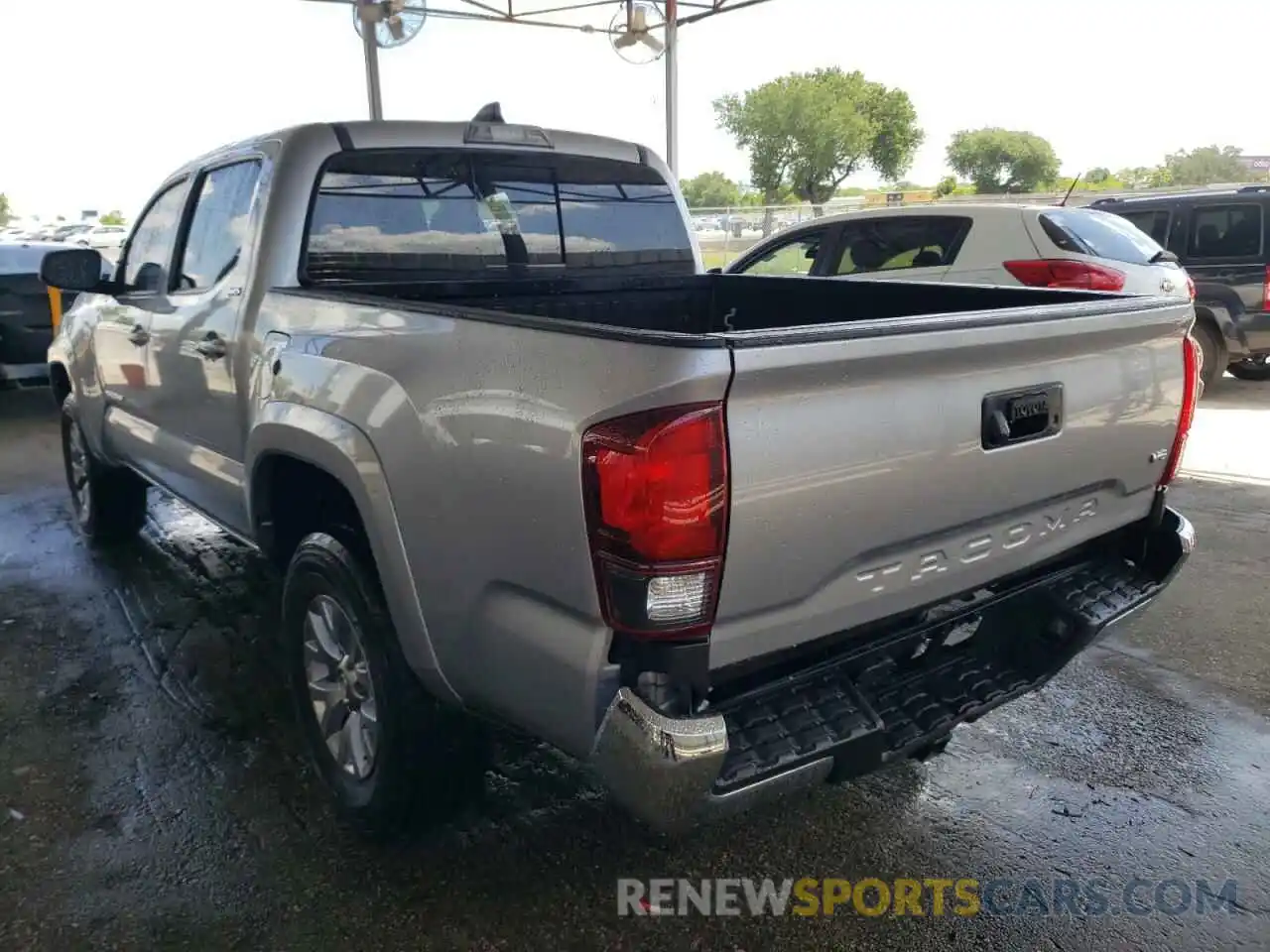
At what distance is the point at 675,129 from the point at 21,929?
1233 centimetres

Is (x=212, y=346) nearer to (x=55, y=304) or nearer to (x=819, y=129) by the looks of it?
(x=55, y=304)

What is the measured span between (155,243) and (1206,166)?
58.8 m

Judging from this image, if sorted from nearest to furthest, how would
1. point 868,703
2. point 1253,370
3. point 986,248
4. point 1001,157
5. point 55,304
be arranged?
1. point 868,703
2. point 986,248
3. point 55,304
4. point 1253,370
5. point 1001,157

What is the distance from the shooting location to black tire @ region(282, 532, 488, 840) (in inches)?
96.2

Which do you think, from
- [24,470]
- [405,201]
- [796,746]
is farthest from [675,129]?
[796,746]

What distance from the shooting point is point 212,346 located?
129 inches

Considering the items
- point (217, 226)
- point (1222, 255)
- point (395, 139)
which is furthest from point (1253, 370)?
point (217, 226)

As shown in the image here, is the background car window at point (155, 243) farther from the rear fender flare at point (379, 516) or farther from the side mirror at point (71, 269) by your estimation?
the rear fender flare at point (379, 516)

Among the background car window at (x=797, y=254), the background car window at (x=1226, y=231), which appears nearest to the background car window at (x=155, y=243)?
the background car window at (x=797, y=254)

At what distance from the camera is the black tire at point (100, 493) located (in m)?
5.02

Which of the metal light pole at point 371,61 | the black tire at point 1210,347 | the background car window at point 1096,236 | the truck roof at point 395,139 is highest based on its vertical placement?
the metal light pole at point 371,61

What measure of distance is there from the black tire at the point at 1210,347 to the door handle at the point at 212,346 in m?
8.67

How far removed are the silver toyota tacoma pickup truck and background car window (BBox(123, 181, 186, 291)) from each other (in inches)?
12.9

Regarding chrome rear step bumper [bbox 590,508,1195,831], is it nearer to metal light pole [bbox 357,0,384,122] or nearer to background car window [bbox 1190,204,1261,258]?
background car window [bbox 1190,204,1261,258]
